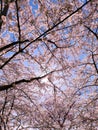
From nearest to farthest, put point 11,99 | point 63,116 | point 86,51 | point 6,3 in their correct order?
1. point 6,3
2. point 86,51
3. point 11,99
4. point 63,116

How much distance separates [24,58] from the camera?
9.86 meters

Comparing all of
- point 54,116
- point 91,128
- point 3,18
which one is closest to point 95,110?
point 91,128

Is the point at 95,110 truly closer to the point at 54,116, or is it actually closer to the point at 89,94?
the point at 89,94

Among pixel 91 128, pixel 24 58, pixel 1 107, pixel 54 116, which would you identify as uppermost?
pixel 54 116

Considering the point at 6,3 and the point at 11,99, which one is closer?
the point at 6,3

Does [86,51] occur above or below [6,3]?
above

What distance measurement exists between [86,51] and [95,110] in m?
3.17

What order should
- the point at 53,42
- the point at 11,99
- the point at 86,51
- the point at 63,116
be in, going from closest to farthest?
the point at 53,42 < the point at 86,51 < the point at 11,99 < the point at 63,116

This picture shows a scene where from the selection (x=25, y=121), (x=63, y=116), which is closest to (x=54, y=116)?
(x=63, y=116)

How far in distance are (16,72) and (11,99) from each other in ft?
15.7

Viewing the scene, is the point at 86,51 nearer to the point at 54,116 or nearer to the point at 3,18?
the point at 3,18

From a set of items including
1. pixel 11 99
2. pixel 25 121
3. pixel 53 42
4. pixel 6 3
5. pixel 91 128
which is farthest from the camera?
pixel 25 121

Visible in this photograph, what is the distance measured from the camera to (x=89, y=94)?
13.1m

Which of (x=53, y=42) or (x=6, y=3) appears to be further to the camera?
(x=53, y=42)
